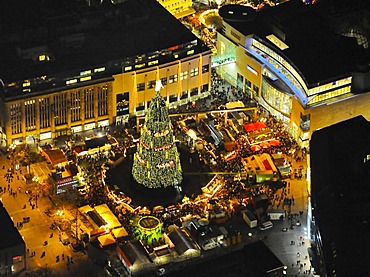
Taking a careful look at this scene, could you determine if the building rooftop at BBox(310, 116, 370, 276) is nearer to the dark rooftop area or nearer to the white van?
the dark rooftop area

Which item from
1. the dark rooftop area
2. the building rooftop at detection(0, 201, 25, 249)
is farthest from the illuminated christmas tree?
the building rooftop at detection(0, 201, 25, 249)

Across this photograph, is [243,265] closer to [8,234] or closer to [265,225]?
[265,225]

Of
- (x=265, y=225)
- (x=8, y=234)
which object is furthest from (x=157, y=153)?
(x=8, y=234)

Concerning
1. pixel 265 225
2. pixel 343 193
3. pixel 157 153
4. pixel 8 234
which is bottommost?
pixel 265 225

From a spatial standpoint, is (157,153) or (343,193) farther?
(157,153)

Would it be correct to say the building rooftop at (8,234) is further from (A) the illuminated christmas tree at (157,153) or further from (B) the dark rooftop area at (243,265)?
(A) the illuminated christmas tree at (157,153)

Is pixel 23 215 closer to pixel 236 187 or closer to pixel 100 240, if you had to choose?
pixel 100 240

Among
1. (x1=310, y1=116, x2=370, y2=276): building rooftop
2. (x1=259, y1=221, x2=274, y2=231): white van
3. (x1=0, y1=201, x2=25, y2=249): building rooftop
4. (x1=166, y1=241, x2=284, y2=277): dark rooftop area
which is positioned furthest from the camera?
(x1=259, y1=221, x2=274, y2=231): white van
